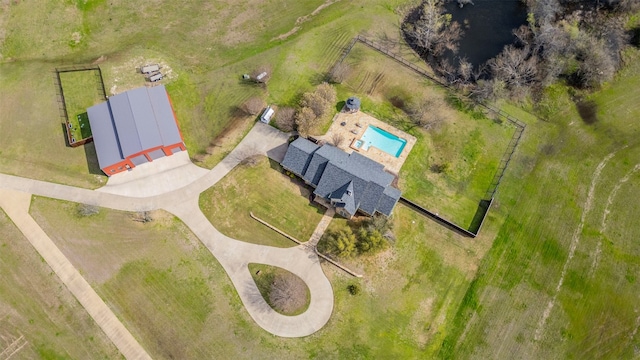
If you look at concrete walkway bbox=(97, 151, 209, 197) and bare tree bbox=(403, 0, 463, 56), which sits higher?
bare tree bbox=(403, 0, 463, 56)

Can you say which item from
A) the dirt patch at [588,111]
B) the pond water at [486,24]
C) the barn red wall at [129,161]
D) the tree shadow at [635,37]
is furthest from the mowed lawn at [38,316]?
the tree shadow at [635,37]

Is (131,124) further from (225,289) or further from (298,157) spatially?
(225,289)

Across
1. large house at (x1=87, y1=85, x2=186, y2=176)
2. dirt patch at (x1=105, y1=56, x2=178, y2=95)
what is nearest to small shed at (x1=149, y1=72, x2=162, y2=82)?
dirt patch at (x1=105, y1=56, x2=178, y2=95)

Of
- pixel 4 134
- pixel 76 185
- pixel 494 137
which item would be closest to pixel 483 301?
pixel 494 137

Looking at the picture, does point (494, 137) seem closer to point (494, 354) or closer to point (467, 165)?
point (467, 165)

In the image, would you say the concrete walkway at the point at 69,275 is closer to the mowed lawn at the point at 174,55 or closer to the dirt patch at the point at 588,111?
the mowed lawn at the point at 174,55

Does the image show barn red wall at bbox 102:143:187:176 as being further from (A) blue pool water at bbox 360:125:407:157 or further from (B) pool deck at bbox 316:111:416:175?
(A) blue pool water at bbox 360:125:407:157
